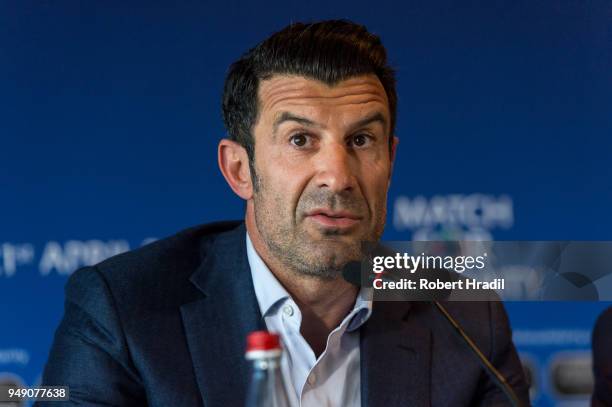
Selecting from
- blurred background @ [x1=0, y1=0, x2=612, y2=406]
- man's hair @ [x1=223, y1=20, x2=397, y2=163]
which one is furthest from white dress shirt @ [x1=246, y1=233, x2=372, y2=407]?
blurred background @ [x1=0, y1=0, x2=612, y2=406]

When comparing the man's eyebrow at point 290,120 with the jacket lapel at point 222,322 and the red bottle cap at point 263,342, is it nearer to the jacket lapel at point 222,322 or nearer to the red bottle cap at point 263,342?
the jacket lapel at point 222,322

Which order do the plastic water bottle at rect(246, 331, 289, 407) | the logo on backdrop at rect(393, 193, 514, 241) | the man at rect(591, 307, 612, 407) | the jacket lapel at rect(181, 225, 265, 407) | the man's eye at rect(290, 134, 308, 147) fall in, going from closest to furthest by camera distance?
the plastic water bottle at rect(246, 331, 289, 407) → the jacket lapel at rect(181, 225, 265, 407) → the man's eye at rect(290, 134, 308, 147) → the man at rect(591, 307, 612, 407) → the logo on backdrop at rect(393, 193, 514, 241)

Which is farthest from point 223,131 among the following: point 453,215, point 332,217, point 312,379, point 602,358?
point 602,358

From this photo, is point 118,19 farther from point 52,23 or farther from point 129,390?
point 129,390

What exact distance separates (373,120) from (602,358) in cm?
77

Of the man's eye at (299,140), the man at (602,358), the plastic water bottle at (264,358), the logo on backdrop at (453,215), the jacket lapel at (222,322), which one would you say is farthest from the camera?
the logo on backdrop at (453,215)

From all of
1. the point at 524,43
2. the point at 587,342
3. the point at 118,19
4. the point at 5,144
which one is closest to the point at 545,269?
the point at 587,342

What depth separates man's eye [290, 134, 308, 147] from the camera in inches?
56.7

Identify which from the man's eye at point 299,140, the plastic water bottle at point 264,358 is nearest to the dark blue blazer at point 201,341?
the man's eye at point 299,140

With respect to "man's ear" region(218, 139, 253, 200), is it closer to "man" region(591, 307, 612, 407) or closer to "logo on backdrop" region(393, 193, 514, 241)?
"logo on backdrop" region(393, 193, 514, 241)

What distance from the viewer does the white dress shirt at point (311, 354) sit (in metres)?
1.42

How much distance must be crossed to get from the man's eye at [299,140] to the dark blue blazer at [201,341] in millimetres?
223

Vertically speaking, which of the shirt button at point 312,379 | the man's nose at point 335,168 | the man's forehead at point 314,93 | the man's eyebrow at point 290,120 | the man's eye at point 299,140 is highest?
the man's forehead at point 314,93

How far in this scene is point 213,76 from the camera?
6.78 ft
